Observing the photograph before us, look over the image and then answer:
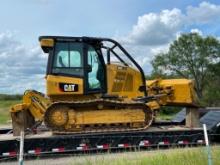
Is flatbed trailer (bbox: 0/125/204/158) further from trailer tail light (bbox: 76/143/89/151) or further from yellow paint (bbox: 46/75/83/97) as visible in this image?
yellow paint (bbox: 46/75/83/97)

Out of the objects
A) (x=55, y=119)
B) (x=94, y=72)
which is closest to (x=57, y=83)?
(x=55, y=119)

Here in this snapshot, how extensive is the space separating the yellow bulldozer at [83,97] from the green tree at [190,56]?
1950 inches

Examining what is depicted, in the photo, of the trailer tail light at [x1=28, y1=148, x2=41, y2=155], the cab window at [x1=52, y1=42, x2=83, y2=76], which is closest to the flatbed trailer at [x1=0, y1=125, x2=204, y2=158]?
the trailer tail light at [x1=28, y1=148, x2=41, y2=155]

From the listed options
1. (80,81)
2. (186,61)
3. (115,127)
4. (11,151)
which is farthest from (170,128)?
(186,61)

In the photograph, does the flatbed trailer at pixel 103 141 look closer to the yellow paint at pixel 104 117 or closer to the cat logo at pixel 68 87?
the yellow paint at pixel 104 117

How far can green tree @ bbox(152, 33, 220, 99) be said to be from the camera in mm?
67188

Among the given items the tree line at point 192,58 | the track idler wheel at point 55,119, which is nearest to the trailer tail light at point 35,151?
the track idler wheel at point 55,119

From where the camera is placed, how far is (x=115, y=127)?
16484mm

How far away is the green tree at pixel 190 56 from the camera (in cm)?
6719

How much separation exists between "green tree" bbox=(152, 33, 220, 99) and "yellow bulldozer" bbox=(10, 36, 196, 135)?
49526 millimetres

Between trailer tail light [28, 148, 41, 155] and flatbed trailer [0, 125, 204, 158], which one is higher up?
flatbed trailer [0, 125, 204, 158]

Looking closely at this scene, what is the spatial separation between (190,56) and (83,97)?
53154mm

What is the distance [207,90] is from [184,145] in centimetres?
4352

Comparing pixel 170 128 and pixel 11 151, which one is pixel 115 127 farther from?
pixel 11 151
